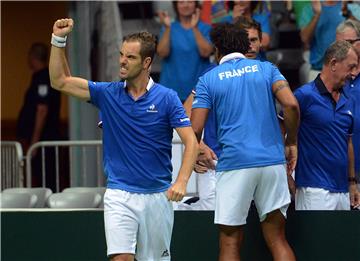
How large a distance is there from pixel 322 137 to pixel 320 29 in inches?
110

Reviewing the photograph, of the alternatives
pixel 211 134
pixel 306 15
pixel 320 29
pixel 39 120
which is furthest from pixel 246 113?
pixel 39 120

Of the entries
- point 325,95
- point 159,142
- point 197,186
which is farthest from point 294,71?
point 159,142

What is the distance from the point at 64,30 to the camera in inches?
289

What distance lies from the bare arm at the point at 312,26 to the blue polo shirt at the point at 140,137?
11.3ft

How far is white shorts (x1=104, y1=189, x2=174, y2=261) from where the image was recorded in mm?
7349

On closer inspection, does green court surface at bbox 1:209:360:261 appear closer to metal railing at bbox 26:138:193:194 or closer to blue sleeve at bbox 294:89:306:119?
blue sleeve at bbox 294:89:306:119

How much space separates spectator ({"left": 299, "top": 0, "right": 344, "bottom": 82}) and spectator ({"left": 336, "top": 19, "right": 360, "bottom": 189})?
5.61ft

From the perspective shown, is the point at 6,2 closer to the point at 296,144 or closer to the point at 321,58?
the point at 321,58

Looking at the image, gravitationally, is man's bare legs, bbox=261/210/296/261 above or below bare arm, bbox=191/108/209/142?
below

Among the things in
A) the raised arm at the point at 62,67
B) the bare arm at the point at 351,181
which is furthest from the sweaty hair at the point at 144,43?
the bare arm at the point at 351,181

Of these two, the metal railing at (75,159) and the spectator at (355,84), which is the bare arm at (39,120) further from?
the spectator at (355,84)

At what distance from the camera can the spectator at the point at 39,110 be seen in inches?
484

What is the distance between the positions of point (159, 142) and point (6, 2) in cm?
663

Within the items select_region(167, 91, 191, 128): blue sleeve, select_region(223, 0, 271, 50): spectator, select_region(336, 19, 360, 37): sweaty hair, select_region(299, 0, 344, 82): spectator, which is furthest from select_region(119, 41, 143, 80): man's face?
select_region(299, 0, 344, 82): spectator
